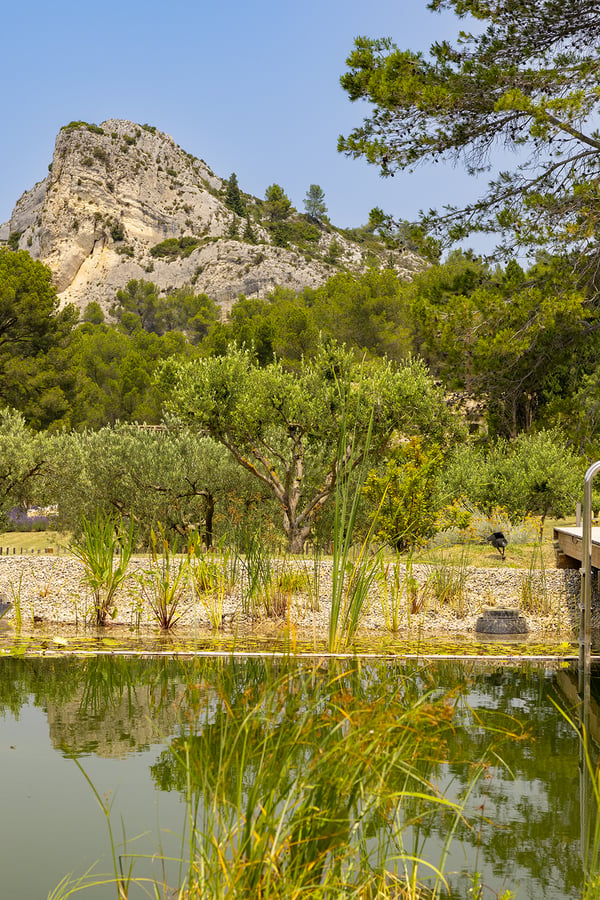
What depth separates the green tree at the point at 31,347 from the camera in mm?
20578

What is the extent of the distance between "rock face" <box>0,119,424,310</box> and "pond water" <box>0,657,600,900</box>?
2079 inches

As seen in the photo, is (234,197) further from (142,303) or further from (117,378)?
(117,378)

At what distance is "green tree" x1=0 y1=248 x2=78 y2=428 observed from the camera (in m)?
20.6

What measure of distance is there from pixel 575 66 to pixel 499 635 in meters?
6.28

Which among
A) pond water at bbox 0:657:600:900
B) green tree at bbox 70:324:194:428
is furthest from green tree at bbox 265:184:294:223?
pond water at bbox 0:657:600:900

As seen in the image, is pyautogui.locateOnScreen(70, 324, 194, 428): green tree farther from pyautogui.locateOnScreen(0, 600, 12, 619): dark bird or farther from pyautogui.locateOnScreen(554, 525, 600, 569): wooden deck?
pyautogui.locateOnScreen(554, 525, 600, 569): wooden deck

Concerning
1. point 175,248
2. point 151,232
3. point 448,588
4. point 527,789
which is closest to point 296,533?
point 448,588

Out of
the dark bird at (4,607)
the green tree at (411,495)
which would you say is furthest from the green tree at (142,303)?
the dark bird at (4,607)

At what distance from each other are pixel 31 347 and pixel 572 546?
57.0ft

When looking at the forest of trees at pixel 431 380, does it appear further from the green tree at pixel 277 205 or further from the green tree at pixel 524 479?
the green tree at pixel 277 205

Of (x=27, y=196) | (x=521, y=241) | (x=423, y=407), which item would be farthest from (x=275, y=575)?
(x=27, y=196)

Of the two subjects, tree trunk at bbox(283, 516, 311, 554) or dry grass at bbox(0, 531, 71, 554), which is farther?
dry grass at bbox(0, 531, 71, 554)

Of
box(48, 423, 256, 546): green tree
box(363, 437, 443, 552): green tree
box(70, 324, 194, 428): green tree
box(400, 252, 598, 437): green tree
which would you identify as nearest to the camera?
box(363, 437, 443, 552): green tree

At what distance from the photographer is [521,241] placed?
9.37m
